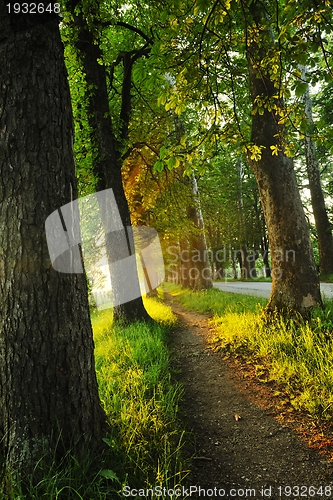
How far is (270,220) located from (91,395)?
15.7 ft

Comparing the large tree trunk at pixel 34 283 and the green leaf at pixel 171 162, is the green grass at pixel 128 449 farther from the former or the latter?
the green leaf at pixel 171 162

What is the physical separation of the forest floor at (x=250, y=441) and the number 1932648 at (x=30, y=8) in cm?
385

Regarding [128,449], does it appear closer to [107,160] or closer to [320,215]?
[107,160]

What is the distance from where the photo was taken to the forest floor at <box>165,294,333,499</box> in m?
2.32

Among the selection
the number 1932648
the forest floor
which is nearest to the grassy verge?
the forest floor

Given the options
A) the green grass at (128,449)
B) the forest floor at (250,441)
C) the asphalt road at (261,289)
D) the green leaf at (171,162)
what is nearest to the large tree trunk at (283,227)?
the asphalt road at (261,289)

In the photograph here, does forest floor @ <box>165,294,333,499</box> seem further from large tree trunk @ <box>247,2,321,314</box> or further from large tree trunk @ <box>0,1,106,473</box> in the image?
large tree trunk @ <box>247,2,321,314</box>

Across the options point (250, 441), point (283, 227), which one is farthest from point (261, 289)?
point (250, 441)

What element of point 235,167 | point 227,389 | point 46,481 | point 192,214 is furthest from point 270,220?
point 235,167

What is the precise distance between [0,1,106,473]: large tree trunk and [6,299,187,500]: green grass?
16 cm

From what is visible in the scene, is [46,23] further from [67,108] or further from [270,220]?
[270,220]

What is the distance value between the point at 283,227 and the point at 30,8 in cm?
498

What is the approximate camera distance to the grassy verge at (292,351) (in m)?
3.21

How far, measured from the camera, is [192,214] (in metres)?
13.8
